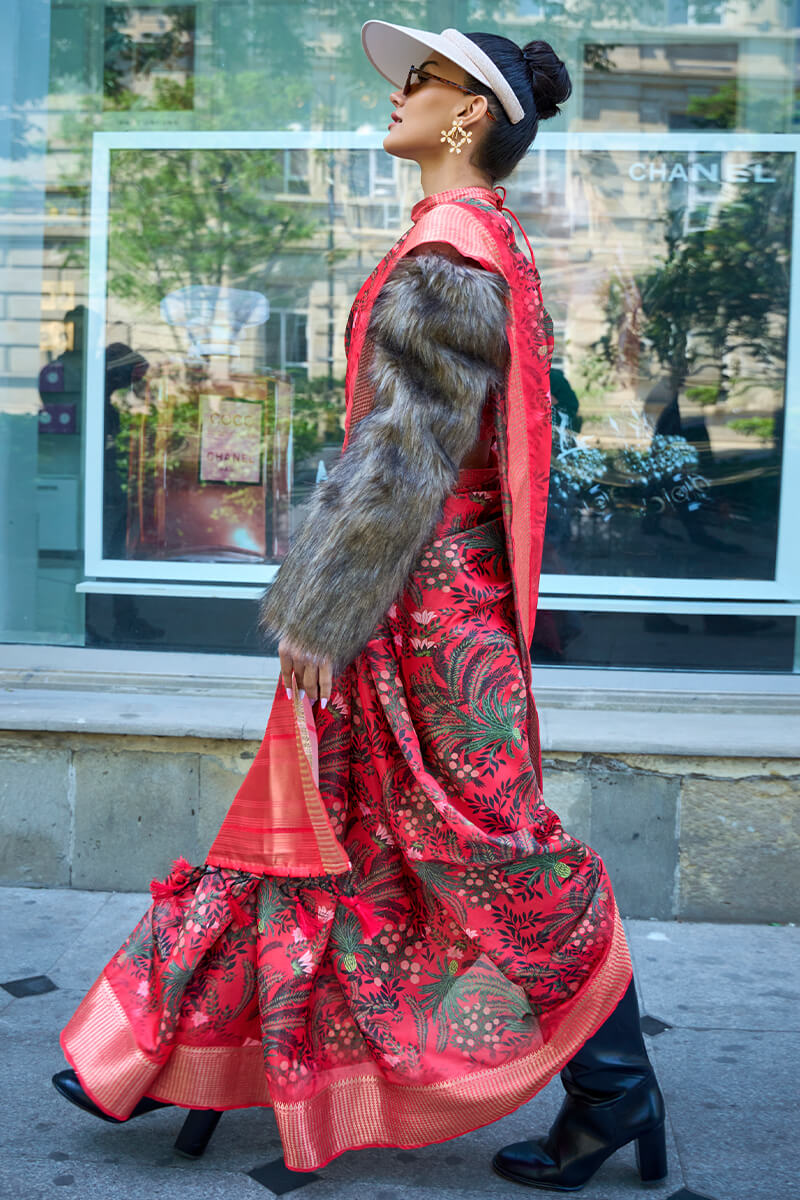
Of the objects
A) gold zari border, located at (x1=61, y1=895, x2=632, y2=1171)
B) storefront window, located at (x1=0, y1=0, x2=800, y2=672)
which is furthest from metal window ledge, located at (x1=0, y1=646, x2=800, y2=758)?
gold zari border, located at (x1=61, y1=895, x2=632, y2=1171)

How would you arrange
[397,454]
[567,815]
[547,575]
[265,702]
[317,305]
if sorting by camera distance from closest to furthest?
[397,454] < [567,815] < [265,702] < [547,575] < [317,305]

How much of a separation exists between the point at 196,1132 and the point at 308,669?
950mm

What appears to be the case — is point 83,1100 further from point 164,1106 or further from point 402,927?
point 402,927

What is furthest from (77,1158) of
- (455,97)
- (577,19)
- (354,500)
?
(577,19)

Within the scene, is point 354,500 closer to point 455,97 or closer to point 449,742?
point 449,742

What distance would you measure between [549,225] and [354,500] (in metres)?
3.12

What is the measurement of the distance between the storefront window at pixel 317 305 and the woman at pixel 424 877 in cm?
247

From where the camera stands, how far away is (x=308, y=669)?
2086 millimetres

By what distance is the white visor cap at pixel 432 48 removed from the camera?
2172 millimetres

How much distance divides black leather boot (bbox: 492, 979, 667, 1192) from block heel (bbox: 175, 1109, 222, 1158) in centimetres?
59

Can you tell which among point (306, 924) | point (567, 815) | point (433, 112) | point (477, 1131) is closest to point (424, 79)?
point (433, 112)

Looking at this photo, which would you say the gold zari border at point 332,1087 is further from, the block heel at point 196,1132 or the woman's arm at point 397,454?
the woman's arm at point 397,454

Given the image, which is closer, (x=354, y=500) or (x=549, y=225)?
(x=354, y=500)

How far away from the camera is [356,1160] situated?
94.9 inches
